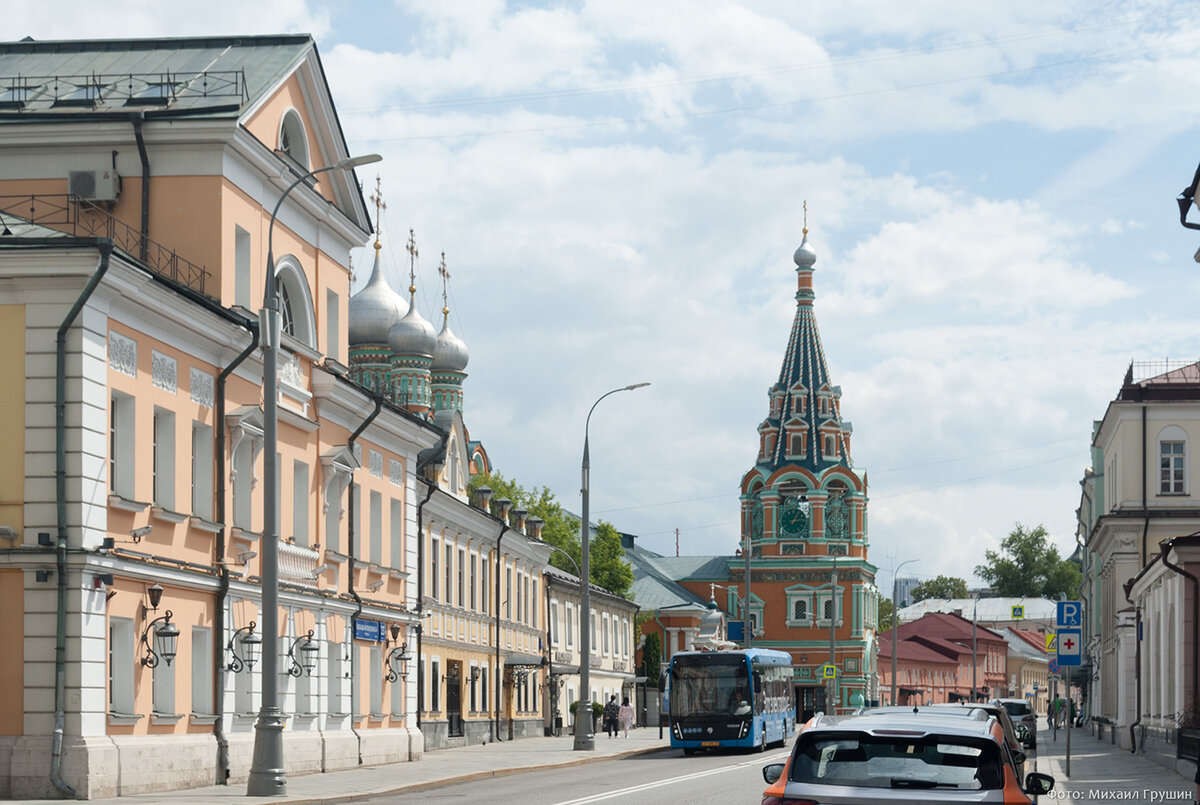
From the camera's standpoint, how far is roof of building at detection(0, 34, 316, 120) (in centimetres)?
2783

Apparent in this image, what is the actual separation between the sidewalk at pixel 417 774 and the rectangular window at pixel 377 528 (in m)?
4.31

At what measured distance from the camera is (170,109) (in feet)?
88.5

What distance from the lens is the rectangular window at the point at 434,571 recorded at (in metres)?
44.2

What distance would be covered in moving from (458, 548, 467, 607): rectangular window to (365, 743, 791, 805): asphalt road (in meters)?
11.2

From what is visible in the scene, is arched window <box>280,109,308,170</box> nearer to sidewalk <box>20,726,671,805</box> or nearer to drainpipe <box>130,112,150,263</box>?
drainpipe <box>130,112,150,263</box>

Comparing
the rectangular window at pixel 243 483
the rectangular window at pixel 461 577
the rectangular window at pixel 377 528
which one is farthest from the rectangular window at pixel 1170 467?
the rectangular window at pixel 243 483

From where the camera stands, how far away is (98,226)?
2730cm

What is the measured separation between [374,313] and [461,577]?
83.3ft

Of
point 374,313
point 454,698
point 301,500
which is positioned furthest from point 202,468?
point 374,313

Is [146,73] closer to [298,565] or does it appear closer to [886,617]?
[298,565]

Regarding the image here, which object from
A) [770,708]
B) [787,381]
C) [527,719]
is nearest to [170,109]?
[770,708]

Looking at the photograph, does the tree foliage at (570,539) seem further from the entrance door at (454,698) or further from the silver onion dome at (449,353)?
the entrance door at (454,698)

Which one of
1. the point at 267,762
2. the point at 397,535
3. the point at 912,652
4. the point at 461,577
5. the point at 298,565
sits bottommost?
the point at 912,652

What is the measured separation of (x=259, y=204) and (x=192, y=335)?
407 cm
